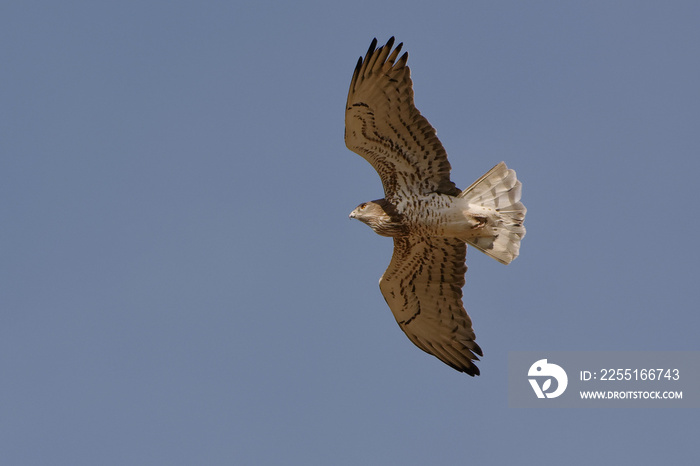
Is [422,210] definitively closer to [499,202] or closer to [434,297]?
[499,202]

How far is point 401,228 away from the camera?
13.7 m

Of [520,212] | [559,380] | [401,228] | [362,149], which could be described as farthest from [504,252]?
[559,380]

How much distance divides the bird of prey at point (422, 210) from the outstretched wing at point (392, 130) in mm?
12

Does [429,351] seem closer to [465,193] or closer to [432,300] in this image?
[432,300]

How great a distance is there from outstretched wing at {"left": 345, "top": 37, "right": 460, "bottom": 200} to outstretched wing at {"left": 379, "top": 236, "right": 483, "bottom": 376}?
985 millimetres

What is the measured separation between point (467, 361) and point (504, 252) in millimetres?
1617

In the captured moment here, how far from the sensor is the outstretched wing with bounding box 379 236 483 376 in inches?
563

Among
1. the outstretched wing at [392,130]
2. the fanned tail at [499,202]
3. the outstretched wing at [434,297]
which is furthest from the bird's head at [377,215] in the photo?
the fanned tail at [499,202]

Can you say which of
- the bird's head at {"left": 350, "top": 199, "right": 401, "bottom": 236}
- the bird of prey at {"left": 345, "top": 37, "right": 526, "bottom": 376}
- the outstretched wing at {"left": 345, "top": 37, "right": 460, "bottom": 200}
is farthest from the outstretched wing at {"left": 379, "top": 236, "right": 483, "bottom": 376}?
the outstretched wing at {"left": 345, "top": 37, "right": 460, "bottom": 200}

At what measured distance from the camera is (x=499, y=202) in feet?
44.9

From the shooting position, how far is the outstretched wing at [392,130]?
1307 cm

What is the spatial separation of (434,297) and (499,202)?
173 centimetres

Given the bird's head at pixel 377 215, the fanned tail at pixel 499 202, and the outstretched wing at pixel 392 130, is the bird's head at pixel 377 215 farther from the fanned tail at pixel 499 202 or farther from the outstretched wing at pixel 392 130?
the fanned tail at pixel 499 202

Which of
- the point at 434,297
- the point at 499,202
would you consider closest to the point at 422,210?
the point at 499,202
